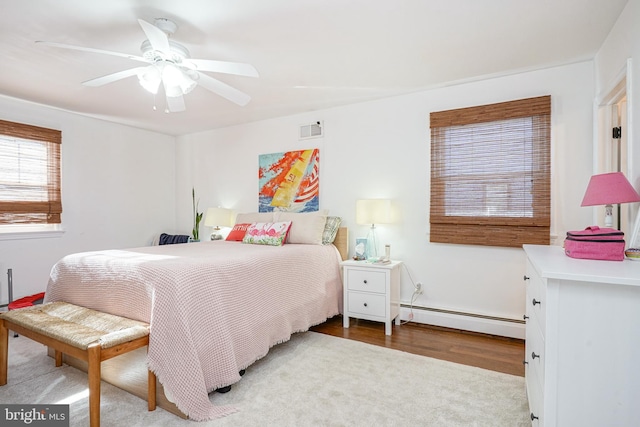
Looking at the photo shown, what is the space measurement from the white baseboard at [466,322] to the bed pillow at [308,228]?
3.82ft

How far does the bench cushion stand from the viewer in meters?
1.68

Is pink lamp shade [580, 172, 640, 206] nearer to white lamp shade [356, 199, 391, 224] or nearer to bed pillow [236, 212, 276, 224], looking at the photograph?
white lamp shade [356, 199, 391, 224]

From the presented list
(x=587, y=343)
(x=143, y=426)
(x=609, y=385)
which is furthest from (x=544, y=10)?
(x=143, y=426)

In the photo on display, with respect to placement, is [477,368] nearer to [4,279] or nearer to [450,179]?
[450,179]

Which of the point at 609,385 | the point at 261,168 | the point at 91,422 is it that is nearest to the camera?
the point at 609,385

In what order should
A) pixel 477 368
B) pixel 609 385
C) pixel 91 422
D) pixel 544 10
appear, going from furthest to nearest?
pixel 477 368, pixel 544 10, pixel 91 422, pixel 609 385

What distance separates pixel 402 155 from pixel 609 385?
8.45ft

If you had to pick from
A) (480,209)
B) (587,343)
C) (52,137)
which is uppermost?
(52,137)

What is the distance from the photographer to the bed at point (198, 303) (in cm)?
176

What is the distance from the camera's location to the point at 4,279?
352 centimetres

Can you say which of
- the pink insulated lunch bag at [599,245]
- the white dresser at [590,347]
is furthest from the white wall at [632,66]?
the white dresser at [590,347]

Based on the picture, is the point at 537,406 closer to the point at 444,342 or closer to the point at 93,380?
the point at 444,342

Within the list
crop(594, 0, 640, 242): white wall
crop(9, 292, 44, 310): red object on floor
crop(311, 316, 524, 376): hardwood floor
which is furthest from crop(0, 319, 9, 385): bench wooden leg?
crop(594, 0, 640, 242): white wall

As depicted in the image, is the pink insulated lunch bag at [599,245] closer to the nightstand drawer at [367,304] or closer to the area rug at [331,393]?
the area rug at [331,393]
